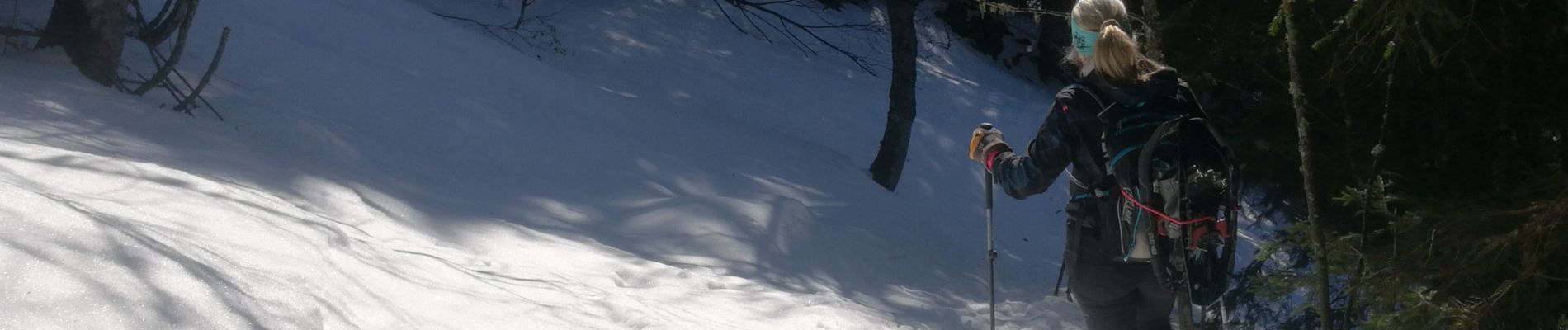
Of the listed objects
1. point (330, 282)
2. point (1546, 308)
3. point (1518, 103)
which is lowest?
point (330, 282)

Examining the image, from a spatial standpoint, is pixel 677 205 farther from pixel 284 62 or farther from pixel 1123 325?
pixel 1123 325

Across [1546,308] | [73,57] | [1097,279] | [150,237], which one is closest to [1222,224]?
[1097,279]

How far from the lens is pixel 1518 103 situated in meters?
4.39

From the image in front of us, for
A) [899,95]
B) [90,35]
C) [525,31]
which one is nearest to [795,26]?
[525,31]

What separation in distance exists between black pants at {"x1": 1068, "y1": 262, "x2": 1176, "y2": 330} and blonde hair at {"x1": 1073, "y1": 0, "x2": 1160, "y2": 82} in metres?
0.57

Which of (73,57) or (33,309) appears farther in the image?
(73,57)

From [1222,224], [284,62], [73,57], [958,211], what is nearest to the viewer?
[1222,224]

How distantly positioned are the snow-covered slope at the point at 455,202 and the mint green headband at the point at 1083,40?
227 centimetres

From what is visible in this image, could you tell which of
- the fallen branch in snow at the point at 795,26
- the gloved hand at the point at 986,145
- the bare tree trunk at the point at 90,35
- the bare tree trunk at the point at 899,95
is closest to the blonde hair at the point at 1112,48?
the gloved hand at the point at 986,145

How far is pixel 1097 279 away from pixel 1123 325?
163mm

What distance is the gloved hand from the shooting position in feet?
12.1

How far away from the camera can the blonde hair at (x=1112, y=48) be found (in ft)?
10.8

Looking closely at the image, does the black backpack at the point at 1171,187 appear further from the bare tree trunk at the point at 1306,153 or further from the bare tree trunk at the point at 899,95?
the bare tree trunk at the point at 899,95

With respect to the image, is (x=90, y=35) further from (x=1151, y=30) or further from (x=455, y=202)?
(x=1151, y=30)
